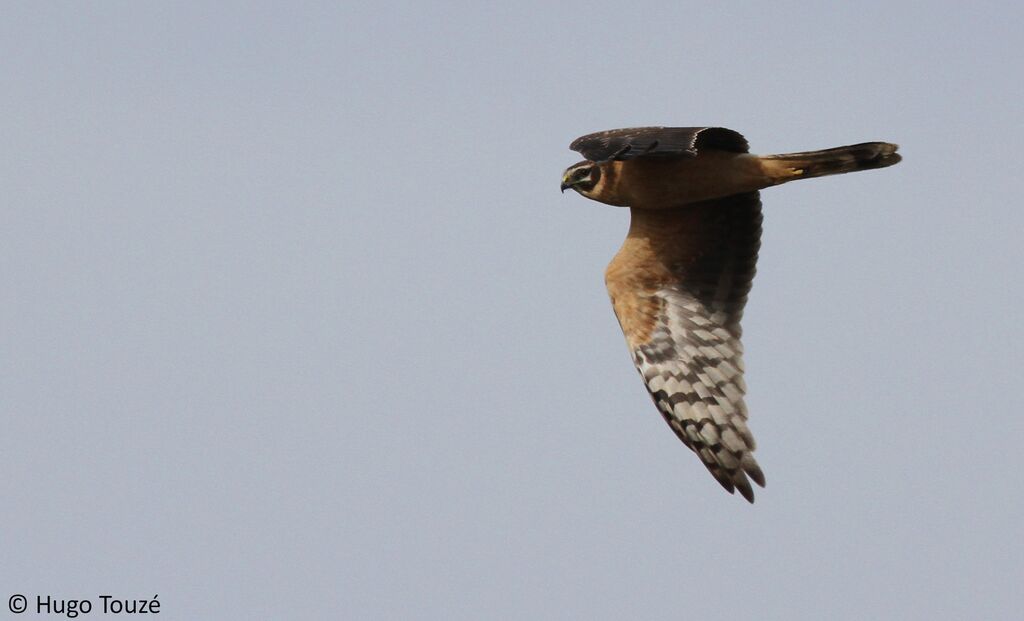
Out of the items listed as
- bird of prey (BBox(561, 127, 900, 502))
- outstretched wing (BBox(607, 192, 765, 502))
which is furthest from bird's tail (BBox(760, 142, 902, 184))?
outstretched wing (BBox(607, 192, 765, 502))

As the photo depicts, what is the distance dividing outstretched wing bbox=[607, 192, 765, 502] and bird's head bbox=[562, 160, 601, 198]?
554 millimetres

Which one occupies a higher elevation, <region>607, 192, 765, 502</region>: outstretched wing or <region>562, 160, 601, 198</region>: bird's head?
<region>562, 160, 601, 198</region>: bird's head

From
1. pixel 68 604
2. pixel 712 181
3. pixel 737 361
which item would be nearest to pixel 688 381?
pixel 737 361

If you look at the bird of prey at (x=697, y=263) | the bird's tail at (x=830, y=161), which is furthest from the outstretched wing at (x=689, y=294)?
the bird's tail at (x=830, y=161)

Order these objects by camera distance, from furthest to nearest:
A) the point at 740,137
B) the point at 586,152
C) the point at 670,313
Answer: the point at 670,313, the point at 740,137, the point at 586,152

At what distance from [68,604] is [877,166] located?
7.76 metres

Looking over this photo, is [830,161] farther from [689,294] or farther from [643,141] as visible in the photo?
[643,141]

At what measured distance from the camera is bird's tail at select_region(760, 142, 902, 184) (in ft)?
44.6

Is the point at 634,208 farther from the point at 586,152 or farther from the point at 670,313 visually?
the point at 586,152

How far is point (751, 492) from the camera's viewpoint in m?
13.3

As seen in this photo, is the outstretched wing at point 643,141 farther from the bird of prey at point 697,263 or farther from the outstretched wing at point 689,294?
the outstretched wing at point 689,294

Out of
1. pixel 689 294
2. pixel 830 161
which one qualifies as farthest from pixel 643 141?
pixel 689 294

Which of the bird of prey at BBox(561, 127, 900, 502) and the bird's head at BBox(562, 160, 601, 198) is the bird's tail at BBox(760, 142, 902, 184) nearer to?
the bird of prey at BBox(561, 127, 900, 502)

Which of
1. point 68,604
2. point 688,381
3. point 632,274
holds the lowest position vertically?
point 68,604
